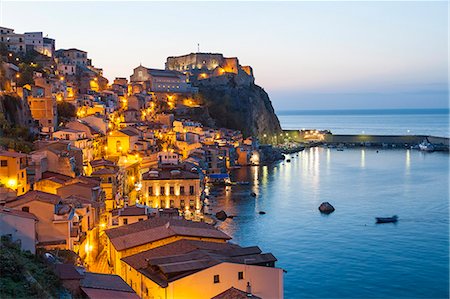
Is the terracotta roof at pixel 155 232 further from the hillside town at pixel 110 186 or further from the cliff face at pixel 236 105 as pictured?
the cliff face at pixel 236 105

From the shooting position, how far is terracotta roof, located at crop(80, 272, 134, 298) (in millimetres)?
8820

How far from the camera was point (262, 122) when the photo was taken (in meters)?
63.8

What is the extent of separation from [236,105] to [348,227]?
123ft

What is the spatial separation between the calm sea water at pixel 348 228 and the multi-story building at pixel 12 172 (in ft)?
26.2

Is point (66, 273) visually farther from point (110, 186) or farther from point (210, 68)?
point (210, 68)

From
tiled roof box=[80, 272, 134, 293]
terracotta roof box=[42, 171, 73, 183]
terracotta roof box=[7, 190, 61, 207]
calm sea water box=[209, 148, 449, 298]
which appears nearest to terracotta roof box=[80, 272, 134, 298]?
tiled roof box=[80, 272, 134, 293]

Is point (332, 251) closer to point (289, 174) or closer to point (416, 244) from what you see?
point (416, 244)

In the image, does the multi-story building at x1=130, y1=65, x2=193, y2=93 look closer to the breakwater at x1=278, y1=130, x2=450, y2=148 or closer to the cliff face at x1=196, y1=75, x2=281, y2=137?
the cliff face at x1=196, y1=75, x2=281, y2=137

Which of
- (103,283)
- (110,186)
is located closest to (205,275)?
(103,283)

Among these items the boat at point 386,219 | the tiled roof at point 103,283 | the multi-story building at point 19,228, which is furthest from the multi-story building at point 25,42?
the tiled roof at point 103,283

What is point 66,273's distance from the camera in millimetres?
8633

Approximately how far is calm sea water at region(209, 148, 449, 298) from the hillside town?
7.39 ft

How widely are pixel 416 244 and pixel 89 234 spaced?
12.2 metres

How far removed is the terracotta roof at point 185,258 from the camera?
10.1 metres
